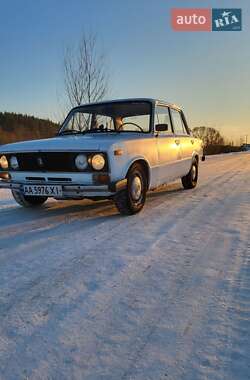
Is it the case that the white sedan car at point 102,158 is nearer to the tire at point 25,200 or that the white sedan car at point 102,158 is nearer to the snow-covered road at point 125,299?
the tire at point 25,200

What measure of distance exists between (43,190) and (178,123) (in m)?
3.54

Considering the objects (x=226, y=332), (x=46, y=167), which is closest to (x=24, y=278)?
(x=226, y=332)

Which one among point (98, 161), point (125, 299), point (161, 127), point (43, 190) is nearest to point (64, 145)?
point (98, 161)

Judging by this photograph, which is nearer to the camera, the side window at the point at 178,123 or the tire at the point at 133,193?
the tire at the point at 133,193

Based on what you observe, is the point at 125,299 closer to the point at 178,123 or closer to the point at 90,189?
the point at 90,189

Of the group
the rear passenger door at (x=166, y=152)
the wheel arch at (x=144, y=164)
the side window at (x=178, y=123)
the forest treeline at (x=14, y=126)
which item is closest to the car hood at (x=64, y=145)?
the wheel arch at (x=144, y=164)

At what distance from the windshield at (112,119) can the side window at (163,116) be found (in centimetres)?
19

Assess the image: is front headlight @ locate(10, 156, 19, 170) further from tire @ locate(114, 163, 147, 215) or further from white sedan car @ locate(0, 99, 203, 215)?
tire @ locate(114, 163, 147, 215)

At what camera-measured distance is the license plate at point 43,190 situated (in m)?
4.61

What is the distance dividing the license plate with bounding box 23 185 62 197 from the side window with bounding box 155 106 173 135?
7.30 feet

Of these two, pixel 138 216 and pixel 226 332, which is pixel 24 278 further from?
pixel 138 216

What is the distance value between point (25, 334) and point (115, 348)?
0.52 metres

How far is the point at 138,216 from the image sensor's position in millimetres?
4926

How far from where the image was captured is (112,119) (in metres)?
6.07
